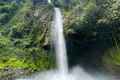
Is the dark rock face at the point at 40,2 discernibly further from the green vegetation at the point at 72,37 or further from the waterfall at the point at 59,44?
the waterfall at the point at 59,44

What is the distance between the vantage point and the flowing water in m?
20.0

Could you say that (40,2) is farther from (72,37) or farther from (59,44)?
(72,37)

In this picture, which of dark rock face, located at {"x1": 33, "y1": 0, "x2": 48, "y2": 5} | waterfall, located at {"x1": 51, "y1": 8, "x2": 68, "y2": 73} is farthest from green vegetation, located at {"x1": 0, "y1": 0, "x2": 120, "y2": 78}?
dark rock face, located at {"x1": 33, "y1": 0, "x2": 48, "y2": 5}

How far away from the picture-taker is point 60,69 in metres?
21.1

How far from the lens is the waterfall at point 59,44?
2127cm

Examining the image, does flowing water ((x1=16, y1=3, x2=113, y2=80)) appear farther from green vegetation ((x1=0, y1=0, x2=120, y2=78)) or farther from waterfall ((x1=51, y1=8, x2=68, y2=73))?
green vegetation ((x1=0, y1=0, x2=120, y2=78))

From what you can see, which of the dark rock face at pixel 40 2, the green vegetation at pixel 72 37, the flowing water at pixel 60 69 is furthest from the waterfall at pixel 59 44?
the dark rock face at pixel 40 2

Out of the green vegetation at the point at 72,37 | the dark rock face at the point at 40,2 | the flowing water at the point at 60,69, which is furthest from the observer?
the dark rock face at the point at 40,2

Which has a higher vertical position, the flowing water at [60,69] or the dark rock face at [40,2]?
the dark rock face at [40,2]

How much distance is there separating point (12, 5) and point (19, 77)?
45.8 ft

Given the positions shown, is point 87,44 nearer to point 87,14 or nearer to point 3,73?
point 87,14

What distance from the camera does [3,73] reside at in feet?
68.3

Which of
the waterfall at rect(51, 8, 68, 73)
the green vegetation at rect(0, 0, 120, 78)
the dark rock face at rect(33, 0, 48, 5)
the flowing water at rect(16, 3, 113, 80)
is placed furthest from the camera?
the dark rock face at rect(33, 0, 48, 5)

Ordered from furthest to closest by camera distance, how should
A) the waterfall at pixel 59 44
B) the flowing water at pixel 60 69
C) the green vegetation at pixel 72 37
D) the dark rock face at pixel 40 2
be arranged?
the dark rock face at pixel 40 2
the waterfall at pixel 59 44
the flowing water at pixel 60 69
the green vegetation at pixel 72 37
